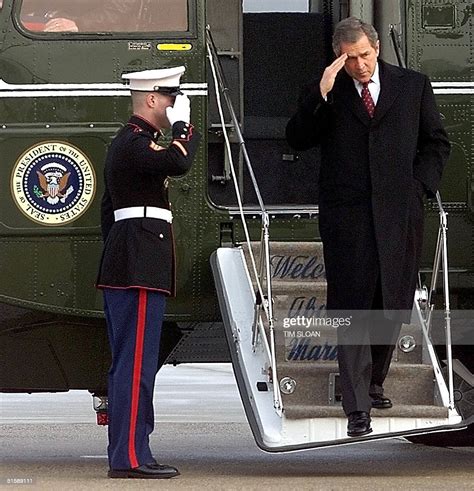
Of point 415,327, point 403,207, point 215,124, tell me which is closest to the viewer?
point 403,207

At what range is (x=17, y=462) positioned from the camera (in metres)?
9.13

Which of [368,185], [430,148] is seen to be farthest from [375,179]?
[430,148]

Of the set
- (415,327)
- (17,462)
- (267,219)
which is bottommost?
(17,462)

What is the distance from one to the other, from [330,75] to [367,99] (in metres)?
0.33

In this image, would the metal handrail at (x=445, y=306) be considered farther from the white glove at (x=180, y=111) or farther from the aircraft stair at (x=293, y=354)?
the white glove at (x=180, y=111)

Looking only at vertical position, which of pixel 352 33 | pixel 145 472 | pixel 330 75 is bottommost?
pixel 145 472

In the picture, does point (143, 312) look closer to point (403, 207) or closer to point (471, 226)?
point (403, 207)

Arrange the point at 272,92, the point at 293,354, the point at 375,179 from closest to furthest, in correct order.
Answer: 1. the point at 375,179
2. the point at 293,354
3. the point at 272,92

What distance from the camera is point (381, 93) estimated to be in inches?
304

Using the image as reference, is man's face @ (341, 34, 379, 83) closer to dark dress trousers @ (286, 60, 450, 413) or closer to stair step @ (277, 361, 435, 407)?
dark dress trousers @ (286, 60, 450, 413)

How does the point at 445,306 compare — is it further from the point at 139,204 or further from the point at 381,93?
the point at 139,204

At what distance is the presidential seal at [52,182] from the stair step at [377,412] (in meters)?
1.68

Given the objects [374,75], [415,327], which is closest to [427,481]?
[415,327]

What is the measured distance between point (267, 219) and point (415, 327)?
3.45 feet
